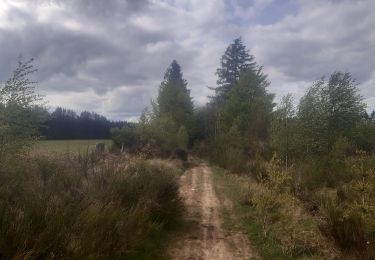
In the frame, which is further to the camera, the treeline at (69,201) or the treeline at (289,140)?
the treeline at (289,140)

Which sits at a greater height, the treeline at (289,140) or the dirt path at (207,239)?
the treeline at (289,140)

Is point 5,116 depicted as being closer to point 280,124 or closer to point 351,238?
point 351,238

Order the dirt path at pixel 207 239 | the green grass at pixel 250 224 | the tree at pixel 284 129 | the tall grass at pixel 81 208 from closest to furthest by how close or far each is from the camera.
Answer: the tall grass at pixel 81 208
the dirt path at pixel 207 239
the green grass at pixel 250 224
the tree at pixel 284 129

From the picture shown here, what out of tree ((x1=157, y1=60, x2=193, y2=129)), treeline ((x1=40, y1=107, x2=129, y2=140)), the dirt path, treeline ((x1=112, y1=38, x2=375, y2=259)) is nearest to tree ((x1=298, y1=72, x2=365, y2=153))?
treeline ((x1=112, y1=38, x2=375, y2=259))

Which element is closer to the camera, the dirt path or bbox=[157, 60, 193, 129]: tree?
the dirt path

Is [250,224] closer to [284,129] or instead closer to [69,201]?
[69,201]

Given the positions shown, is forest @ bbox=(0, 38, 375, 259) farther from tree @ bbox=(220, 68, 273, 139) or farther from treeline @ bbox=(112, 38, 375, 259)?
tree @ bbox=(220, 68, 273, 139)

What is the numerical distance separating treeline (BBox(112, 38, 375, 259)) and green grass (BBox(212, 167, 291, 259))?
0.46 m

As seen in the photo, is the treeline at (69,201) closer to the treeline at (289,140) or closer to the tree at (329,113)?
the treeline at (289,140)

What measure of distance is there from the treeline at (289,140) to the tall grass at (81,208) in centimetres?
348

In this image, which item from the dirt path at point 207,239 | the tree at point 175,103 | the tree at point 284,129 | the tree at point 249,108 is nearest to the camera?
the dirt path at point 207,239

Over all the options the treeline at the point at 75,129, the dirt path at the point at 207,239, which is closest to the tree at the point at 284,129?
the dirt path at the point at 207,239

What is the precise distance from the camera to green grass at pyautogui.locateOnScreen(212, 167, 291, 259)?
34.0 ft

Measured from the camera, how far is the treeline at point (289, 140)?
10.4 m
